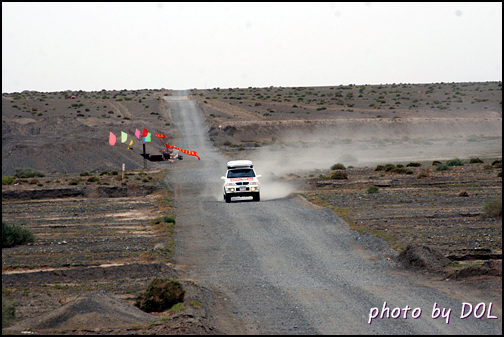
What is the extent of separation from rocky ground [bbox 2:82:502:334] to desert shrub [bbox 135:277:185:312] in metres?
0.40

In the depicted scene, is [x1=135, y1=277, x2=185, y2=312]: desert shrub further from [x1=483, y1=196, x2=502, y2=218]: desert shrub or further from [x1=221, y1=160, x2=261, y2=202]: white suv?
[x1=221, y1=160, x2=261, y2=202]: white suv

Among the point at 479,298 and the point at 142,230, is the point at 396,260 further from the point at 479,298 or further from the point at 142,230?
the point at 142,230

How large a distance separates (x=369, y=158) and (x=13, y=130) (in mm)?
46045

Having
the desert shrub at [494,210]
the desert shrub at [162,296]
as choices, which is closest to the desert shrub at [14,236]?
the desert shrub at [162,296]

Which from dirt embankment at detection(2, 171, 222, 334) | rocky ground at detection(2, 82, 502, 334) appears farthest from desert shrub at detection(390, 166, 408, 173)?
dirt embankment at detection(2, 171, 222, 334)

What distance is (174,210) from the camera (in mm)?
32188

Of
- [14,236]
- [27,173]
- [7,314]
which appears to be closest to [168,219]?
[14,236]

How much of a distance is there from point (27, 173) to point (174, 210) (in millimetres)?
25733

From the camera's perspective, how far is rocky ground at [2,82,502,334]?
49.9 ft

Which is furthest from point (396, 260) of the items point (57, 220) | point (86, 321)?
point (57, 220)

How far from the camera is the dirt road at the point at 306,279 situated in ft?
41.0

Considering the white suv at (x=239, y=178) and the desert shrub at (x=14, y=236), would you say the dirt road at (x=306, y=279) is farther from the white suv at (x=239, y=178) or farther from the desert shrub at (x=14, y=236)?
the desert shrub at (x=14, y=236)

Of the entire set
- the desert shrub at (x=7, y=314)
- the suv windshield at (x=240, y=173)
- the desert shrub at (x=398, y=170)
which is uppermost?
the suv windshield at (x=240, y=173)

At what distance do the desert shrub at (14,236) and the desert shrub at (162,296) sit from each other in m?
10.7
